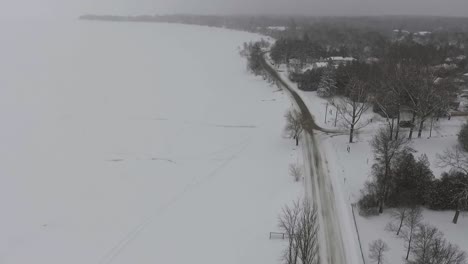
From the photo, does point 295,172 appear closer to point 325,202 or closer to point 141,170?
point 325,202

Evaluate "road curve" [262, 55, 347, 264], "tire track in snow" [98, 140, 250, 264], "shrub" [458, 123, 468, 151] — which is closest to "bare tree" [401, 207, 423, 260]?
"road curve" [262, 55, 347, 264]

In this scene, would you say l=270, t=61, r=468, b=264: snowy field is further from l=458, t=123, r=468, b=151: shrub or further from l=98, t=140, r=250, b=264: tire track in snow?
l=98, t=140, r=250, b=264: tire track in snow

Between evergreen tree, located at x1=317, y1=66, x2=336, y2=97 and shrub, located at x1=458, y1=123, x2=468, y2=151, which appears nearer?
shrub, located at x1=458, y1=123, x2=468, y2=151

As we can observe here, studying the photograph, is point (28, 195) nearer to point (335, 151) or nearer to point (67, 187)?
point (67, 187)

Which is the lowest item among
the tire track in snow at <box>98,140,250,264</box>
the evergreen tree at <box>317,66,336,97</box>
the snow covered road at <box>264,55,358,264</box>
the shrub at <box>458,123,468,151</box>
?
the tire track in snow at <box>98,140,250,264</box>

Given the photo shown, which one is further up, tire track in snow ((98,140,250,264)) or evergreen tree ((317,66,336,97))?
evergreen tree ((317,66,336,97))

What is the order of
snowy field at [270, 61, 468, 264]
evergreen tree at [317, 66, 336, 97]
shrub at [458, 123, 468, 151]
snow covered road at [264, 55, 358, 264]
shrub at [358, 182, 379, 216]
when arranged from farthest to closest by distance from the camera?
evergreen tree at [317, 66, 336, 97] < shrub at [458, 123, 468, 151] < shrub at [358, 182, 379, 216] < snowy field at [270, 61, 468, 264] < snow covered road at [264, 55, 358, 264]

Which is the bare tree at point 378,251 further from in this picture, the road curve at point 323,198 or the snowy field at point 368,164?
the road curve at point 323,198
